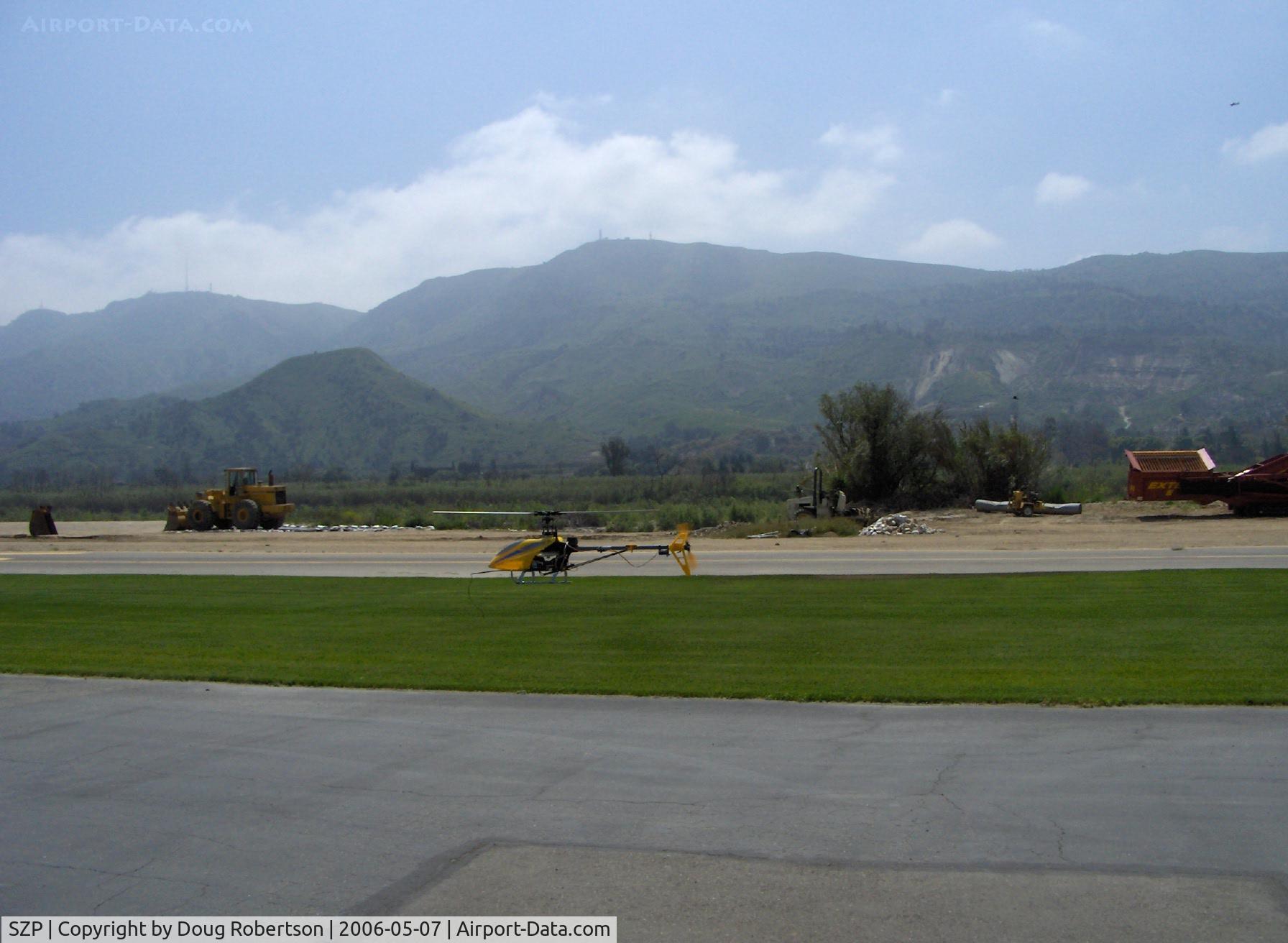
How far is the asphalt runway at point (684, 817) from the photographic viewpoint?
5.29 m

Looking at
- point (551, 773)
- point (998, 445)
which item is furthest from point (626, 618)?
point (998, 445)

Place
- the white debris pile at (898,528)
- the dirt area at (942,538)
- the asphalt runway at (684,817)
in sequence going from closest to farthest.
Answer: the asphalt runway at (684,817), the dirt area at (942,538), the white debris pile at (898,528)

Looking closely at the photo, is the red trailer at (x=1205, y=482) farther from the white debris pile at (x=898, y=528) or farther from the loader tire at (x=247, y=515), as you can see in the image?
the loader tire at (x=247, y=515)

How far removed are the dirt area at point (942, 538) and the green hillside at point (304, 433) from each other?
315ft

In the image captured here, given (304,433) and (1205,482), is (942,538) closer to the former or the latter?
(1205,482)

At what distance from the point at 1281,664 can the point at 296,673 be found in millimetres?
10986

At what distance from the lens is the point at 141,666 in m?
12.5

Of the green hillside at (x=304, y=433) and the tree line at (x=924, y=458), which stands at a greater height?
the green hillside at (x=304, y=433)

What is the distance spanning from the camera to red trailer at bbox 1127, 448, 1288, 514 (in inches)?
1359

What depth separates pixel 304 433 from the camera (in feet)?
500

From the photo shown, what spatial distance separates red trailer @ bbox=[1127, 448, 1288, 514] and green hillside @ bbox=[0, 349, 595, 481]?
114m

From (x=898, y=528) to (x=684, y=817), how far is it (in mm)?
31346

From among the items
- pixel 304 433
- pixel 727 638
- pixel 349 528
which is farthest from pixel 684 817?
pixel 304 433

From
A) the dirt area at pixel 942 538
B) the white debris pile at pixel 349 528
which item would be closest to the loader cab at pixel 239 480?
the dirt area at pixel 942 538
